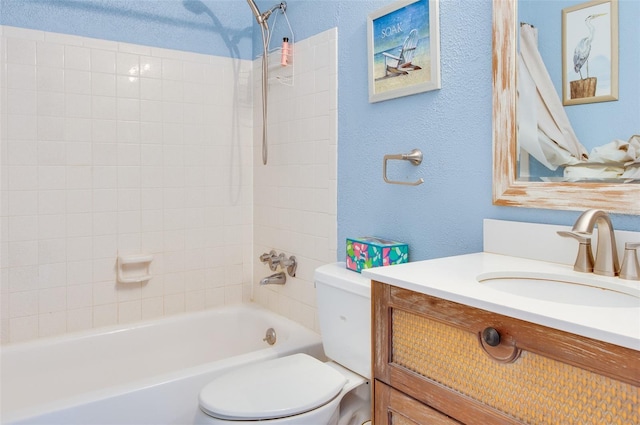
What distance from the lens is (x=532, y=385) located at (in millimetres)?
834

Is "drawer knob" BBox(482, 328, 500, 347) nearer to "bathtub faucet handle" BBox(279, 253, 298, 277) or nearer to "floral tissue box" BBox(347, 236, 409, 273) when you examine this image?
"floral tissue box" BBox(347, 236, 409, 273)

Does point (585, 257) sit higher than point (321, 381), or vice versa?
point (585, 257)

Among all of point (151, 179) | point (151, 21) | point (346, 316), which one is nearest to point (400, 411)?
point (346, 316)

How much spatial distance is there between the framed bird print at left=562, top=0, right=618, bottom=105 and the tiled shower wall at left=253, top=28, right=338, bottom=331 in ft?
3.25

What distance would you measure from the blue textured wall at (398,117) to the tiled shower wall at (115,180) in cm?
12

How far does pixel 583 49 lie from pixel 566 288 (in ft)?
1.99

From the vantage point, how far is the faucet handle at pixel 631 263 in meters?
1.02

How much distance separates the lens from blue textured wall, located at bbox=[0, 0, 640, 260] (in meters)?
1.43

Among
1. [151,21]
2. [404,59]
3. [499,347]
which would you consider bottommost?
[499,347]

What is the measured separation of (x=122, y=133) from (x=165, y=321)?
937mm

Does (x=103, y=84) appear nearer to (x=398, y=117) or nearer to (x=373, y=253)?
(x=398, y=117)

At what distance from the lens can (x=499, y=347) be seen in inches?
34.6

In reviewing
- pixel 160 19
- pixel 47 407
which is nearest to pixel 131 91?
pixel 160 19

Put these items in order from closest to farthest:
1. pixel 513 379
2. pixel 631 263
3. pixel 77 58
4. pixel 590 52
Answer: pixel 513 379
pixel 631 263
pixel 590 52
pixel 77 58
